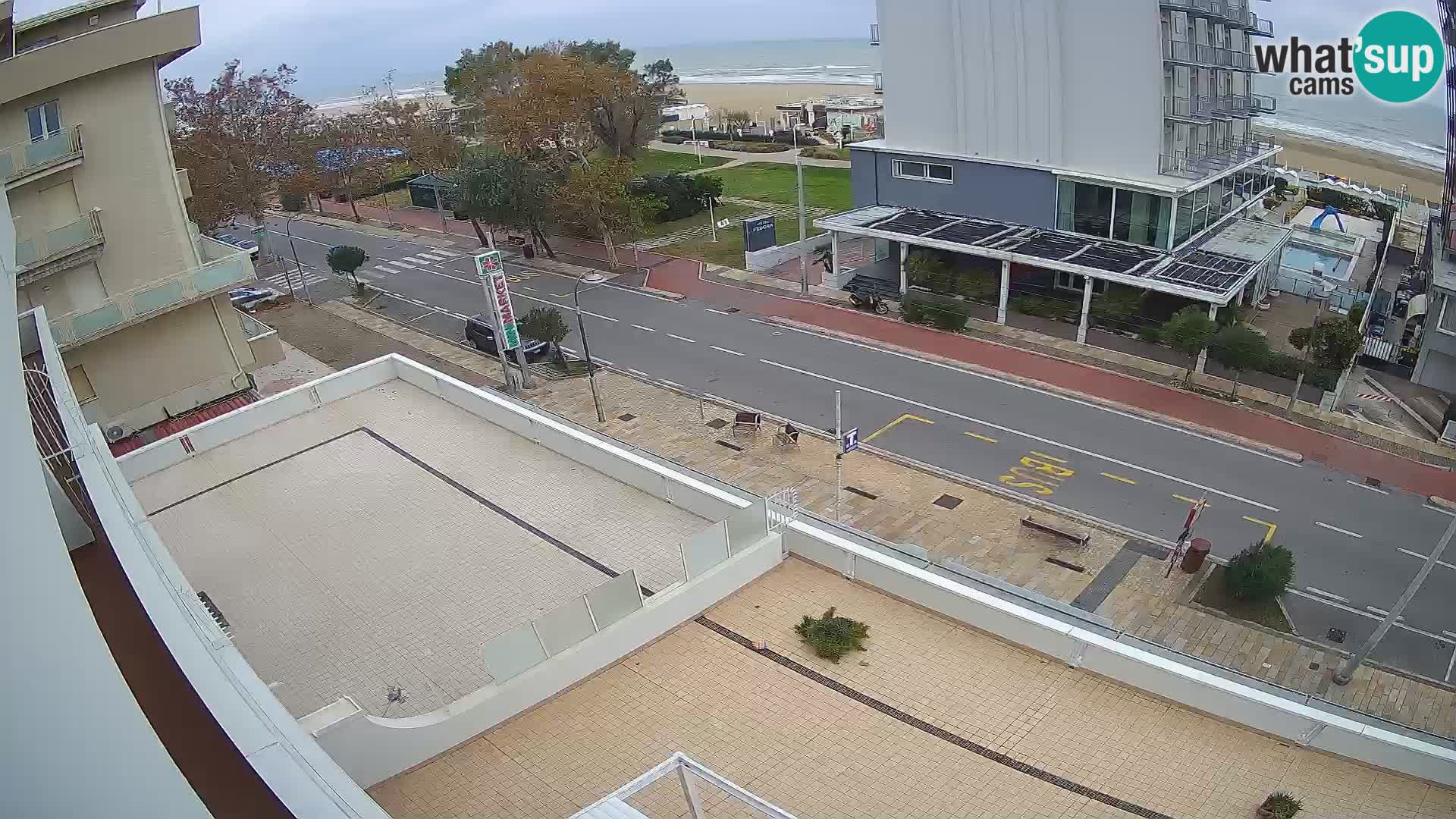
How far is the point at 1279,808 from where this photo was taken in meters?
8.55

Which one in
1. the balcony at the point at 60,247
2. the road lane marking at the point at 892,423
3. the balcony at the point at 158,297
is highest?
the balcony at the point at 60,247

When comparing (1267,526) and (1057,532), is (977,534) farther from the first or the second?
(1267,526)

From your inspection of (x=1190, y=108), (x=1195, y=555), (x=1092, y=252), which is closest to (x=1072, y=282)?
(x=1092, y=252)

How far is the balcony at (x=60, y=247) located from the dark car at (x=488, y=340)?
1240 cm

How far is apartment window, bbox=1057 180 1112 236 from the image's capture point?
31.0 m

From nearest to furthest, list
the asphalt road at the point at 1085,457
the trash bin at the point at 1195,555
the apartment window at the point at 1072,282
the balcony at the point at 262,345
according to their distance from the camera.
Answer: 1. the asphalt road at the point at 1085,457
2. the trash bin at the point at 1195,555
3. the balcony at the point at 262,345
4. the apartment window at the point at 1072,282

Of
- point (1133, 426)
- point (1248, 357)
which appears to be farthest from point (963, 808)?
point (1248, 357)

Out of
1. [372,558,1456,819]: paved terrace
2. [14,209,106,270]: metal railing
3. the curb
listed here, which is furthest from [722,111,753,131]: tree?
[372,558,1456,819]: paved terrace

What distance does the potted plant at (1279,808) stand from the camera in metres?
8.52

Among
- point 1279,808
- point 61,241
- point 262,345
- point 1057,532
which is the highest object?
point 61,241

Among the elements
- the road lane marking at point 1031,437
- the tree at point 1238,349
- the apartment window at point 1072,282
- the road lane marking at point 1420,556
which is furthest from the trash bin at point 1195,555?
the apartment window at point 1072,282

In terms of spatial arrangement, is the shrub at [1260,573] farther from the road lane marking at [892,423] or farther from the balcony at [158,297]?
the balcony at [158,297]

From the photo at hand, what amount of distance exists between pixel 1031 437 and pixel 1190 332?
20.0 feet

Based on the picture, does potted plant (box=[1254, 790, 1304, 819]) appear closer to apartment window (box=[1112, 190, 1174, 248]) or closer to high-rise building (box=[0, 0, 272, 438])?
high-rise building (box=[0, 0, 272, 438])
